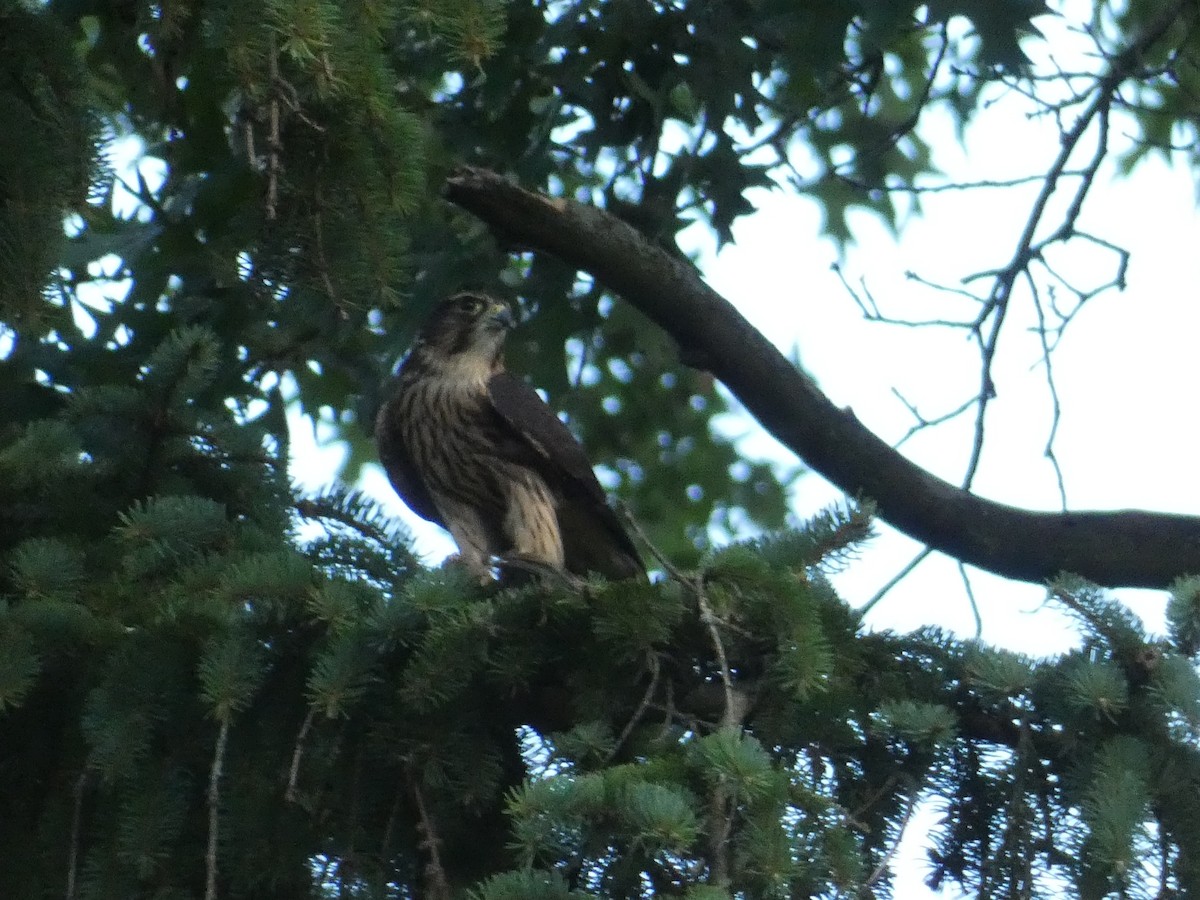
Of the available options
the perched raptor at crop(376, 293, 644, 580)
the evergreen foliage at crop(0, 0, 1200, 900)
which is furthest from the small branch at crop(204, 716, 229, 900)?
the perched raptor at crop(376, 293, 644, 580)

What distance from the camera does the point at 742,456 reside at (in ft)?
25.0

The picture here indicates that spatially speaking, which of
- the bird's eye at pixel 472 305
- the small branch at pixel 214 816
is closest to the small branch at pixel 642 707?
the small branch at pixel 214 816

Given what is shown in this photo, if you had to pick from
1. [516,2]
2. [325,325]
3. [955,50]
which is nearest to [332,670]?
[325,325]

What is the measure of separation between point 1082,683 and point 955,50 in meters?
3.63

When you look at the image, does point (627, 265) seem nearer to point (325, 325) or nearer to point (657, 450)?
point (325, 325)

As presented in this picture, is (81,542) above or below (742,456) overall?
below

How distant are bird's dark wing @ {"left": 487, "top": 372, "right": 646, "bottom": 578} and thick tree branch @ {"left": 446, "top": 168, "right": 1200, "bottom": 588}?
47cm

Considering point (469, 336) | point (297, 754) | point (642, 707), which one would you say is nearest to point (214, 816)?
point (297, 754)

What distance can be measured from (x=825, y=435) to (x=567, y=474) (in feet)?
2.55

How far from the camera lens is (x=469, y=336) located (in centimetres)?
529

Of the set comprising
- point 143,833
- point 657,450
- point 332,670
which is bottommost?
point 143,833

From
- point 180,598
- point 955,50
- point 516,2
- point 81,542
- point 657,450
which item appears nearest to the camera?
point 180,598

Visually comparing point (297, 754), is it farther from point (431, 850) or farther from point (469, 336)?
point (469, 336)

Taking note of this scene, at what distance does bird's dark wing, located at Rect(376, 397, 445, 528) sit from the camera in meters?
5.11
